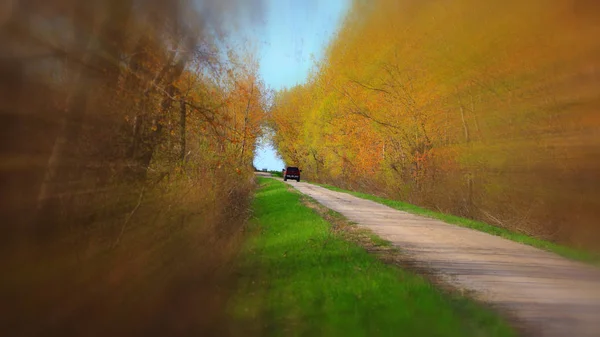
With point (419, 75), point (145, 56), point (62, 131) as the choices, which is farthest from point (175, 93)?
point (419, 75)

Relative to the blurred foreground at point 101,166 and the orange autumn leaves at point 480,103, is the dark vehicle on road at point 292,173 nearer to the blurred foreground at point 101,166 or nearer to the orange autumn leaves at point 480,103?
the orange autumn leaves at point 480,103

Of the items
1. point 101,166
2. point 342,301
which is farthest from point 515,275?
point 101,166

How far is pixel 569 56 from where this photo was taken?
37.8 ft

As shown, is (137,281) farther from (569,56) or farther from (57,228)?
(569,56)

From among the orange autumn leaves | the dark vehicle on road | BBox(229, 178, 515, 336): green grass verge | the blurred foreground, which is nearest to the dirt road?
BBox(229, 178, 515, 336): green grass verge

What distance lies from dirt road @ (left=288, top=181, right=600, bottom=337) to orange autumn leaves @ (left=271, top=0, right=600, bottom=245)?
267 cm

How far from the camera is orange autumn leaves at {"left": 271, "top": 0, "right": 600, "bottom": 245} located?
38.7 ft

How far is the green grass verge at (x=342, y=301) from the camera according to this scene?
16.1 feet

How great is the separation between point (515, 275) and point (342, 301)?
3.39 m

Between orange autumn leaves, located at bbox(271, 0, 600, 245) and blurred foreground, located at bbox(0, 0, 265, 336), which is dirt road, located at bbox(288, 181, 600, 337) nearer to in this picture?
orange autumn leaves, located at bbox(271, 0, 600, 245)

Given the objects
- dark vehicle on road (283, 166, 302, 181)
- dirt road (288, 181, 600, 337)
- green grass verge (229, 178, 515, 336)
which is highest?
dark vehicle on road (283, 166, 302, 181)

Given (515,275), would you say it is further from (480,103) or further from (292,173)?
(292,173)

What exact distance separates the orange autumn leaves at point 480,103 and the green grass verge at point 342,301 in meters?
7.00

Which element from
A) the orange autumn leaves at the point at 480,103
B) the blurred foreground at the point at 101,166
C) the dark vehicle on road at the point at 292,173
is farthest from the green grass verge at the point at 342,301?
the dark vehicle on road at the point at 292,173
